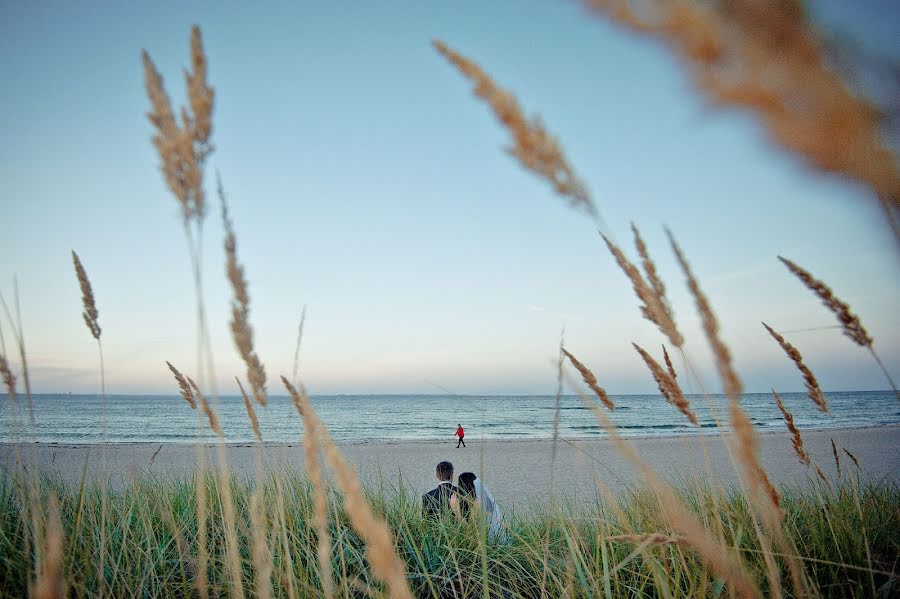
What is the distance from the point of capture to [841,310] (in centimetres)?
104

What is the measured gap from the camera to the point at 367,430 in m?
37.9

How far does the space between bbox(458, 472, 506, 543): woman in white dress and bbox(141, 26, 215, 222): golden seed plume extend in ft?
4.11

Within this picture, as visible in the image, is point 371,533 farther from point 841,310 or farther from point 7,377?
point 7,377

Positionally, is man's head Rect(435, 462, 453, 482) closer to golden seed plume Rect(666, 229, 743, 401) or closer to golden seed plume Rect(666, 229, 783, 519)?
golden seed plume Rect(666, 229, 783, 519)

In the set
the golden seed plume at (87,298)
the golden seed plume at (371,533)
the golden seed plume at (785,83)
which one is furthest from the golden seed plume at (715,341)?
the golden seed plume at (87,298)

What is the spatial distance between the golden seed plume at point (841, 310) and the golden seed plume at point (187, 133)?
1469mm

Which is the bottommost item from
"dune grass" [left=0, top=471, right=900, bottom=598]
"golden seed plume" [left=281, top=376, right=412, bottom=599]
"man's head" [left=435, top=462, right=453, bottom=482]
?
"man's head" [left=435, top=462, right=453, bottom=482]

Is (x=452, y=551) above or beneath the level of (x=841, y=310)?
beneath

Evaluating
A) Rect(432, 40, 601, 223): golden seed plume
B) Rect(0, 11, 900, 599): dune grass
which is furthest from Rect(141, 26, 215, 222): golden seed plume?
Rect(432, 40, 601, 223): golden seed plume

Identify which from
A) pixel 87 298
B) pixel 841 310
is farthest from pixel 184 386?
pixel 841 310

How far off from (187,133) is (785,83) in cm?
122

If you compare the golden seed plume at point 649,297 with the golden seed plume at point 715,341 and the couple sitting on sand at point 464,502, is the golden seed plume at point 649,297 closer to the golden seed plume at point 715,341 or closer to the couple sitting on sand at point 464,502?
the golden seed plume at point 715,341

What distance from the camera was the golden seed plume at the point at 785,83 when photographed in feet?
1.47

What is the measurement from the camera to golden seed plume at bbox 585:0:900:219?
449 millimetres
